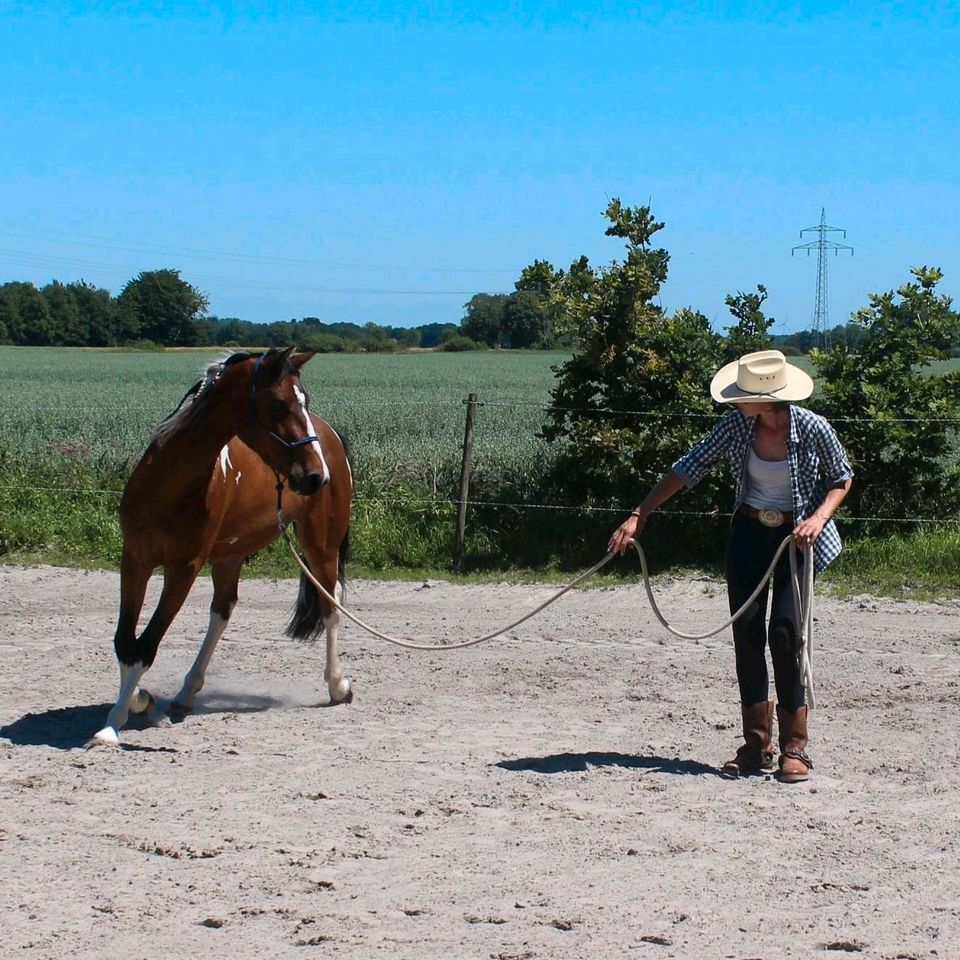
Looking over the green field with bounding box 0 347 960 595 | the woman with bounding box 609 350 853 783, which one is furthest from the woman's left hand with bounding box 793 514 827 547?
the green field with bounding box 0 347 960 595

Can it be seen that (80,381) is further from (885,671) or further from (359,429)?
(885,671)

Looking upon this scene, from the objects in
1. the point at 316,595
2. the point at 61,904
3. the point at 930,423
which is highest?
the point at 930,423

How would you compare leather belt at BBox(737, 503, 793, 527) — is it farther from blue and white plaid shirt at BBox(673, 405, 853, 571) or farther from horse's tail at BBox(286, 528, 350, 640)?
horse's tail at BBox(286, 528, 350, 640)

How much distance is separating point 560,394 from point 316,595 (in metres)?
4.44

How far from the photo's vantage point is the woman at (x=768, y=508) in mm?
5395

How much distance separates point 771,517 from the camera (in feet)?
17.7

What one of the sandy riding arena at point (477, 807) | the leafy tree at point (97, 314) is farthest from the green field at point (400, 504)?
the leafy tree at point (97, 314)

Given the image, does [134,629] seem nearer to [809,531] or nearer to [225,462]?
[225,462]

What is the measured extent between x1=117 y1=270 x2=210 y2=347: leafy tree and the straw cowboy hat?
4400cm

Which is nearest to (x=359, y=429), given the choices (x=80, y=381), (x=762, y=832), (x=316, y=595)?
(x=316, y=595)

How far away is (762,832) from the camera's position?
15.5 feet

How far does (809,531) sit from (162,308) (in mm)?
47853

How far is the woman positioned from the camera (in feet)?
17.7

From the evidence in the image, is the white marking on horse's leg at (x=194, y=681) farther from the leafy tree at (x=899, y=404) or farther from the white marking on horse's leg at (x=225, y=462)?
the leafy tree at (x=899, y=404)
